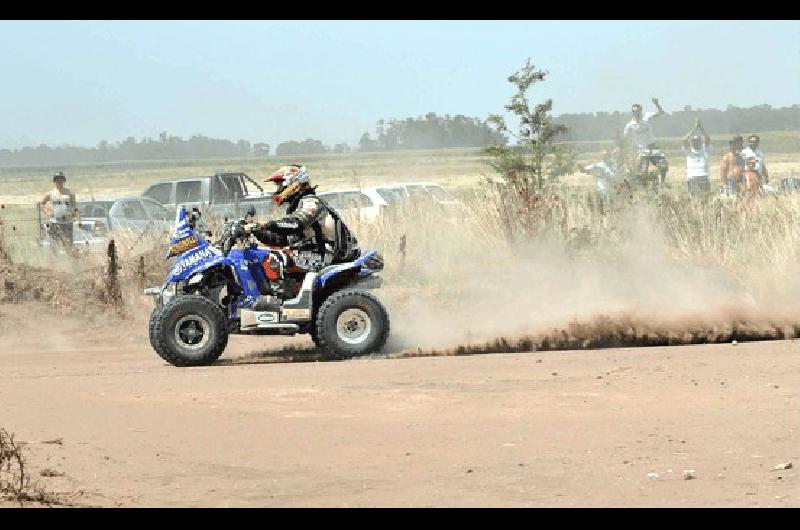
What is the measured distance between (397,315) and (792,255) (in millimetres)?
5241

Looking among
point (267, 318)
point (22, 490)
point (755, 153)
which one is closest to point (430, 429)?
point (22, 490)

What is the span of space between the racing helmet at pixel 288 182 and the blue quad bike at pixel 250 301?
581mm

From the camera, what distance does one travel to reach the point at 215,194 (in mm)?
26406

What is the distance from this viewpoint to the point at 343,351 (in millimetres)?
14242

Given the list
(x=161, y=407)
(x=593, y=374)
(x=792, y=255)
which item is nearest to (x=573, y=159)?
(x=792, y=255)

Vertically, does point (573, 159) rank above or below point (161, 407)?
above

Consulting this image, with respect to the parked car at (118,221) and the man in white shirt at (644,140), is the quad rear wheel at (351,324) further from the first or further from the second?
the man in white shirt at (644,140)

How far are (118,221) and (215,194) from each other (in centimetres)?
208

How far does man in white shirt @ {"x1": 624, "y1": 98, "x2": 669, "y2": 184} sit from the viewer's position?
2222cm

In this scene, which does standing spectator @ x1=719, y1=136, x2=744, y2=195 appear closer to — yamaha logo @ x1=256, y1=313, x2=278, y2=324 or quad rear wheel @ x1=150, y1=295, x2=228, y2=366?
yamaha logo @ x1=256, y1=313, x2=278, y2=324

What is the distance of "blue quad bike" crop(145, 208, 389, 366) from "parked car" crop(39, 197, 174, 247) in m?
6.94

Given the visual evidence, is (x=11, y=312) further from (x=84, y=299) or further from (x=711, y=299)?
(x=711, y=299)

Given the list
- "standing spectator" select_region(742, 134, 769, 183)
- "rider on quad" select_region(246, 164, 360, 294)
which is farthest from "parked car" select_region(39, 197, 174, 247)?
"standing spectator" select_region(742, 134, 769, 183)

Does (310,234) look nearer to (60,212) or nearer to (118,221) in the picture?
(60,212)
